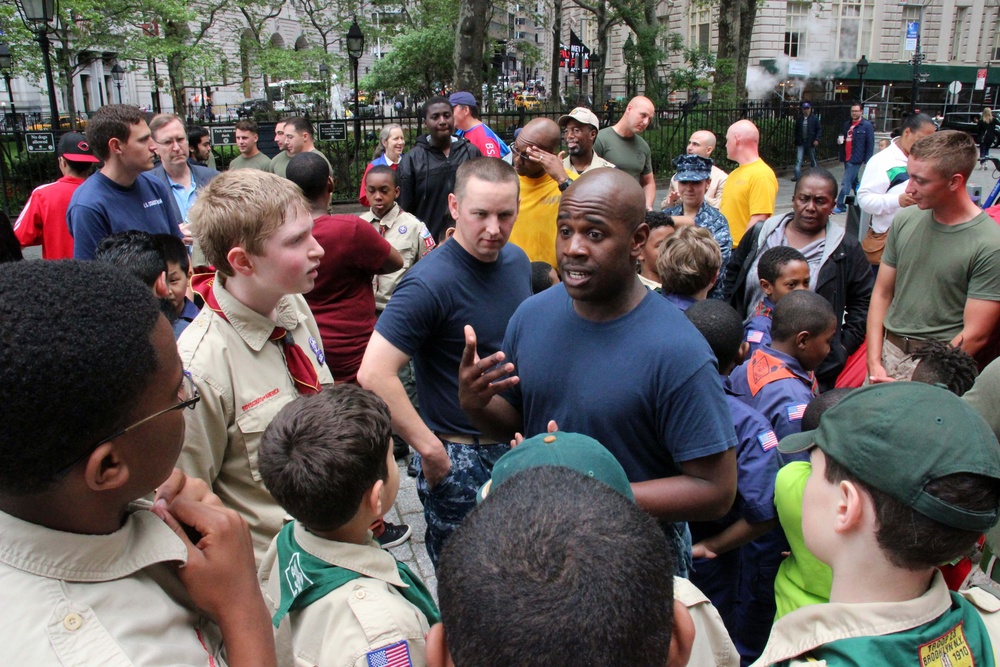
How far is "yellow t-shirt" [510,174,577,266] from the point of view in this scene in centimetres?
527

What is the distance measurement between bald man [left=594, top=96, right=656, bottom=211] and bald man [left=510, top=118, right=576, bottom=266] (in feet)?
7.96

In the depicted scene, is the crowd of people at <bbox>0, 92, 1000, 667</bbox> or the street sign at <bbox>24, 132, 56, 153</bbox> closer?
the crowd of people at <bbox>0, 92, 1000, 667</bbox>

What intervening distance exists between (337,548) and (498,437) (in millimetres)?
1010

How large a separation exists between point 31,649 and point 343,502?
2.59 ft

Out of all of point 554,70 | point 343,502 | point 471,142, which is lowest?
point 343,502

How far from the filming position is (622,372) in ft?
7.14

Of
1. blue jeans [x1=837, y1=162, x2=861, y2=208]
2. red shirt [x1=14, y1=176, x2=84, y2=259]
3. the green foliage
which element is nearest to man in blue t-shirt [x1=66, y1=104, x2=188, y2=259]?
red shirt [x1=14, y1=176, x2=84, y2=259]

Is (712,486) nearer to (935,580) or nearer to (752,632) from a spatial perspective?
(935,580)

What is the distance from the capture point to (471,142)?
729 cm

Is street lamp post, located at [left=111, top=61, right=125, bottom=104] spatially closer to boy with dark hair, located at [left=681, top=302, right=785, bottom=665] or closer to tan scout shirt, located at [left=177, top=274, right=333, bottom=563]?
tan scout shirt, located at [left=177, top=274, right=333, bottom=563]

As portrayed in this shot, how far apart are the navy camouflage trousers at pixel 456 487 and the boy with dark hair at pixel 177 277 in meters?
1.33

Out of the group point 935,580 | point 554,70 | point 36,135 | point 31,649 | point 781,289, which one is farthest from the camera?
point 554,70

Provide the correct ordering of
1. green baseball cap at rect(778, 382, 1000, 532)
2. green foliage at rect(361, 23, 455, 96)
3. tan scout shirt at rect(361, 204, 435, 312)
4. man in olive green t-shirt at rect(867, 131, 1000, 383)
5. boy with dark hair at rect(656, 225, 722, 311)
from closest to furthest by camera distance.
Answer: green baseball cap at rect(778, 382, 1000, 532), boy with dark hair at rect(656, 225, 722, 311), man in olive green t-shirt at rect(867, 131, 1000, 383), tan scout shirt at rect(361, 204, 435, 312), green foliage at rect(361, 23, 455, 96)

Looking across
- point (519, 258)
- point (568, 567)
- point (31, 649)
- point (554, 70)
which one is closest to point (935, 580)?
point (568, 567)
